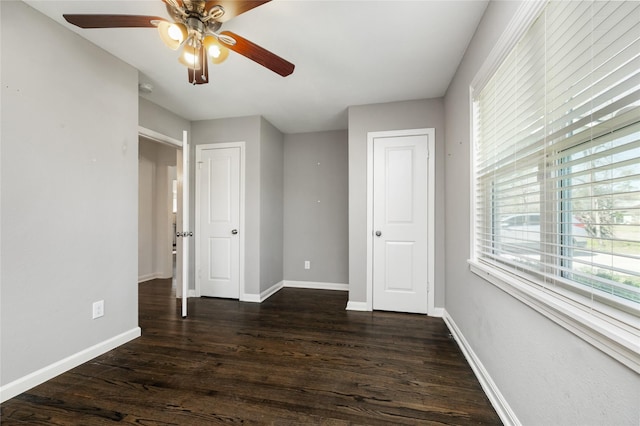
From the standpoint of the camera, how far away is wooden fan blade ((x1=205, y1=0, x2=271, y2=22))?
133cm

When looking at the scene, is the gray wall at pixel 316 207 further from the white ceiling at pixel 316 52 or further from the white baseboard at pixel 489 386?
the white baseboard at pixel 489 386

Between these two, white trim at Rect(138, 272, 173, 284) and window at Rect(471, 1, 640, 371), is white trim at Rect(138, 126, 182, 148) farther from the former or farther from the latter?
window at Rect(471, 1, 640, 371)

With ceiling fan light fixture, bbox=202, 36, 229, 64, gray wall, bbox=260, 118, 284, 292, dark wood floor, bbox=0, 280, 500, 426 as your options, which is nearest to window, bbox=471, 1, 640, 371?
dark wood floor, bbox=0, 280, 500, 426

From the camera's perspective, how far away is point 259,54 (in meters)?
1.67

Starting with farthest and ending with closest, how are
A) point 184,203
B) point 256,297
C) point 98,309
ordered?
Answer: point 256,297 → point 184,203 → point 98,309

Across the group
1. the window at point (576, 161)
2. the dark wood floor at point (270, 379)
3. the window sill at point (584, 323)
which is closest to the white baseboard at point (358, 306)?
the dark wood floor at point (270, 379)

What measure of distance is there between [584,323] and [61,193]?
114 inches

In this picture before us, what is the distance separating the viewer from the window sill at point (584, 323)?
0.69 metres

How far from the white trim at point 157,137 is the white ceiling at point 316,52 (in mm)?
363

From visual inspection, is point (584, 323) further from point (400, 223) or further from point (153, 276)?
point (153, 276)

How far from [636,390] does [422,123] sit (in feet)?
9.06

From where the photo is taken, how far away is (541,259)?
121 cm

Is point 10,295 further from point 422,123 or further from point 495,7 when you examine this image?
point 422,123

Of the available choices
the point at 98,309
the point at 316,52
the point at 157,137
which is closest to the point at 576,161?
the point at 316,52
